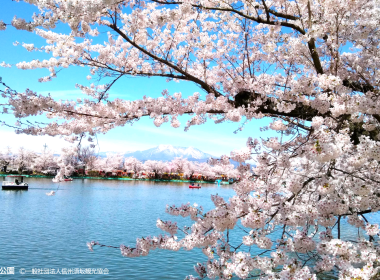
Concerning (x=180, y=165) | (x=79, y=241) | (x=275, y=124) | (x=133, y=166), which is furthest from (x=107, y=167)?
(x=275, y=124)

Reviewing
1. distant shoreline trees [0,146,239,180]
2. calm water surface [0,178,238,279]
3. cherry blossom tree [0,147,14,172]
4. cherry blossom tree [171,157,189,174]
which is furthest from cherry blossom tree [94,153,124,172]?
calm water surface [0,178,238,279]

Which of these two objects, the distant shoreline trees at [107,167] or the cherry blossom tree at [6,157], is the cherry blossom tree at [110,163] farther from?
the cherry blossom tree at [6,157]

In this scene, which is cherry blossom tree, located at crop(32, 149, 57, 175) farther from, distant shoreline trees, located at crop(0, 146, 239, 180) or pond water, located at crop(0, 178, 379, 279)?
pond water, located at crop(0, 178, 379, 279)

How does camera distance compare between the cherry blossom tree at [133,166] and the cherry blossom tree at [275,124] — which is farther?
the cherry blossom tree at [133,166]

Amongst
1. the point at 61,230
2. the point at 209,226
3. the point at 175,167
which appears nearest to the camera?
the point at 209,226

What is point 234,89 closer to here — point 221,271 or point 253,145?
point 253,145

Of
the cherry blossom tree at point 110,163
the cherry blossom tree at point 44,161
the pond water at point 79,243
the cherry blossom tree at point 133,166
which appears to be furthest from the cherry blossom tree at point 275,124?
the cherry blossom tree at point 133,166

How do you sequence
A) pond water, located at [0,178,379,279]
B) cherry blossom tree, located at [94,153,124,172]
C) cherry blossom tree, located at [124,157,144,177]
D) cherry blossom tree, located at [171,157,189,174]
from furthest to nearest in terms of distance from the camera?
cherry blossom tree, located at [171,157,189,174] → cherry blossom tree, located at [124,157,144,177] → cherry blossom tree, located at [94,153,124,172] → pond water, located at [0,178,379,279]

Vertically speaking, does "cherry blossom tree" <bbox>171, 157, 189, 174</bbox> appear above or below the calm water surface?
above

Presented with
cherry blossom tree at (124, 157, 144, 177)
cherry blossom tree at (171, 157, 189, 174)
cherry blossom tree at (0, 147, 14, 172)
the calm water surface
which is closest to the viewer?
the calm water surface

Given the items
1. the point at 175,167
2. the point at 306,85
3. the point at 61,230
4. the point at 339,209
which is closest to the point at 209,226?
the point at 339,209

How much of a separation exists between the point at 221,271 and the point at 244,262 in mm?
546

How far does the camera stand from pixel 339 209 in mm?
3162

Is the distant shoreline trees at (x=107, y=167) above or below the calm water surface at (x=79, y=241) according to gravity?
above
